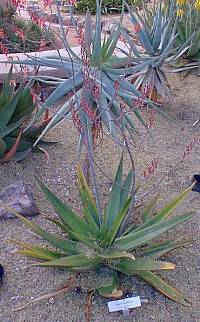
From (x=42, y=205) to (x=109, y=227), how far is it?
0.93 meters

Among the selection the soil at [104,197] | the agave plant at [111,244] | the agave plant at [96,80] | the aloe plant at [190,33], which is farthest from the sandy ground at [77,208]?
the agave plant at [96,80]

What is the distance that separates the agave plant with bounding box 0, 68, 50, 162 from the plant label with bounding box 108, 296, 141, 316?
5.51 ft

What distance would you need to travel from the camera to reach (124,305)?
3.30 metres

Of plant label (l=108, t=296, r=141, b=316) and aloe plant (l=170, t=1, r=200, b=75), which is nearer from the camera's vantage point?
plant label (l=108, t=296, r=141, b=316)

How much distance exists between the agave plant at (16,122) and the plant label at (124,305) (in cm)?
168

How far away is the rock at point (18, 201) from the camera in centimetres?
419

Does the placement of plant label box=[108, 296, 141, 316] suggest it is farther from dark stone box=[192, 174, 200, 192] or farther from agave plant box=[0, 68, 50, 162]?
agave plant box=[0, 68, 50, 162]

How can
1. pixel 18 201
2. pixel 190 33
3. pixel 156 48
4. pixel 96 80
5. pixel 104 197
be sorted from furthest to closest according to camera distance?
pixel 190 33
pixel 156 48
pixel 104 197
pixel 18 201
pixel 96 80

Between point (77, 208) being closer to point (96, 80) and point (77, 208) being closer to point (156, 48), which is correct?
point (96, 80)

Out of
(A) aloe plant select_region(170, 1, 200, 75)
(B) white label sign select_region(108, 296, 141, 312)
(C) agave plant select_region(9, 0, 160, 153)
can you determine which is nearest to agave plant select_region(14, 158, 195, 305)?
(B) white label sign select_region(108, 296, 141, 312)

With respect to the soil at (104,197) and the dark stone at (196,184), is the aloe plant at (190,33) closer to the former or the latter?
the soil at (104,197)

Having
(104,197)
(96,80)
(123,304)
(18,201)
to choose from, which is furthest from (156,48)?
(123,304)

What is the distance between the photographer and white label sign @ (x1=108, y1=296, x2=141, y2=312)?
130 inches

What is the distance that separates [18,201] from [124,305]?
1273 mm
